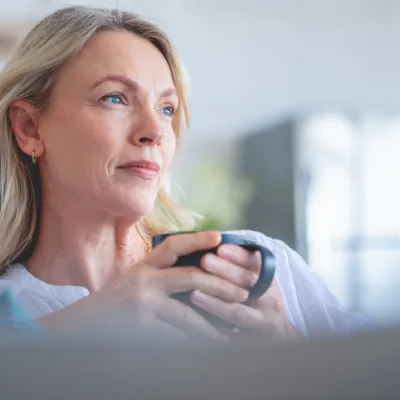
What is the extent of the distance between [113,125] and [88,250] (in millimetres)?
133

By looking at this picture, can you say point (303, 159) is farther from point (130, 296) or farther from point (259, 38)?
point (130, 296)

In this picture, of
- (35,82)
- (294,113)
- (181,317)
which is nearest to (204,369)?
(181,317)

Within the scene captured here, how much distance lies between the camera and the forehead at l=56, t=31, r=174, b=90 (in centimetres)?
62

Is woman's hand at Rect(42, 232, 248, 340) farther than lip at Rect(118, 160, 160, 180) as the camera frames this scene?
No

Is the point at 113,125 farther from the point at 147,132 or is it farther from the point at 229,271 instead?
the point at 229,271

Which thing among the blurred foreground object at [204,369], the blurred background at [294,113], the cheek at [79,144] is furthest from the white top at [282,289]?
the blurred background at [294,113]

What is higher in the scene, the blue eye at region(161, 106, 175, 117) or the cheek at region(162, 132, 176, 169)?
the blue eye at region(161, 106, 175, 117)

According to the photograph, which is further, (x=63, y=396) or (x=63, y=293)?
(x=63, y=293)

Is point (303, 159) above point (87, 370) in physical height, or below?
above

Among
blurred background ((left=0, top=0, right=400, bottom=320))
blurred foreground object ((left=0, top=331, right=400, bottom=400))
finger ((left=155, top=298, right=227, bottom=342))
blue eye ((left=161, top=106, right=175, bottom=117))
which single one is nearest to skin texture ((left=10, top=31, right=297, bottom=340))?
blue eye ((left=161, top=106, right=175, bottom=117))

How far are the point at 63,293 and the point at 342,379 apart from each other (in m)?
0.53

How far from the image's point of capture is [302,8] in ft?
12.8

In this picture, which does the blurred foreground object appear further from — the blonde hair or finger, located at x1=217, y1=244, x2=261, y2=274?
the blonde hair

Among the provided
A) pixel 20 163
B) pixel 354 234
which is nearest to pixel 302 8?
pixel 354 234
